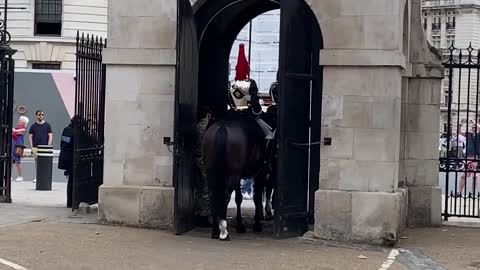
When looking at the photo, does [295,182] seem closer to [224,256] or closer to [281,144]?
[281,144]

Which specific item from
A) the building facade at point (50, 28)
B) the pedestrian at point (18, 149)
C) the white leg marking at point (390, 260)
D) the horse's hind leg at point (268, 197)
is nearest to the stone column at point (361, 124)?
the white leg marking at point (390, 260)

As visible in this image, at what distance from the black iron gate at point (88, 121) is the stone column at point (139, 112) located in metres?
1.12

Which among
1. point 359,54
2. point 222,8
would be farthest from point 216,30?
point 359,54

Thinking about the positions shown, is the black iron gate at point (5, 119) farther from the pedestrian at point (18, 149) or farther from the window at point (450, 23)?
the window at point (450, 23)

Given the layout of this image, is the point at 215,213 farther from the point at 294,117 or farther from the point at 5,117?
the point at 5,117

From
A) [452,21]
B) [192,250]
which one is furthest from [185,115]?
[452,21]

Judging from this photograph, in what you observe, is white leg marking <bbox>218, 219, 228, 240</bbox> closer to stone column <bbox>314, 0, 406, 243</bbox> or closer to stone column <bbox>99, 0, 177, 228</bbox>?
stone column <bbox>99, 0, 177, 228</bbox>

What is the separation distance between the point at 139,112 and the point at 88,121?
193 centimetres

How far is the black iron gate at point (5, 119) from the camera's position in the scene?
14.4 meters

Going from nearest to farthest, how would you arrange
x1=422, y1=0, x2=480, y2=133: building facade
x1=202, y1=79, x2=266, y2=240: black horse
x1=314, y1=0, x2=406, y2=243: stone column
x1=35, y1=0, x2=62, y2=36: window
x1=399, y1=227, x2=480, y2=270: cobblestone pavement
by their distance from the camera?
x1=399, y1=227, x2=480, y2=270: cobblestone pavement
x1=202, y1=79, x2=266, y2=240: black horse
x1=314, y1=0, x2=406, y2=243: stone column
x1=35, y1=0, x2=62, y2=36: window
x1=422, y1=0, x2=480, y2=133: building facade

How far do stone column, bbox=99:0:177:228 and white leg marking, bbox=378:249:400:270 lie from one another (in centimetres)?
332

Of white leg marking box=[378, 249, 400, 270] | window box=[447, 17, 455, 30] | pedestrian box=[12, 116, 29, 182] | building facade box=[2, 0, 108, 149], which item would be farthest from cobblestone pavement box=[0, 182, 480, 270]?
window box=[447, 17, 455, 30]

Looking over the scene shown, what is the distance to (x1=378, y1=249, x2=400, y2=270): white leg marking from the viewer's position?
30.5ft

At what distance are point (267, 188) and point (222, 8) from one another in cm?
310
